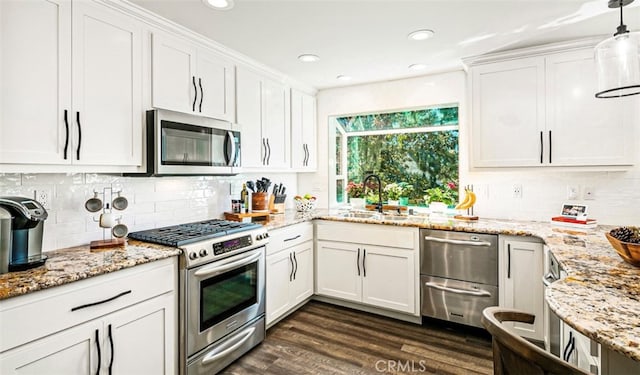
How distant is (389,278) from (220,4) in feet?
8.33

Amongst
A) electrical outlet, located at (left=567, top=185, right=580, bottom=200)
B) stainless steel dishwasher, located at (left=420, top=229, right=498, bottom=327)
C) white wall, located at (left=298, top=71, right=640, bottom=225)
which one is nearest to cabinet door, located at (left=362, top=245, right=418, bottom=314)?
stainless steel dishwasher, located at (left=420, top=229, right=498, bottom=327)

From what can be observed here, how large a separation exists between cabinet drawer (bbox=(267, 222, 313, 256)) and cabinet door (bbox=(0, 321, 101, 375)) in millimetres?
1359

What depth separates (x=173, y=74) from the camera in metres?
2.32

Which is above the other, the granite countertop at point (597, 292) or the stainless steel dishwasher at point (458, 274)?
the granite countertop at point (597, 292)

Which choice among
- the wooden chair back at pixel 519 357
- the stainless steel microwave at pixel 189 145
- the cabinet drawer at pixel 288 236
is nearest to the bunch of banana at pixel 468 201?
the cabinet drawer at pixel 288 236

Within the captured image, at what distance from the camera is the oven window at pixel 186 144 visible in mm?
2160

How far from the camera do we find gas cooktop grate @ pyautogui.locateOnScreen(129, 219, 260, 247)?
2.03 m

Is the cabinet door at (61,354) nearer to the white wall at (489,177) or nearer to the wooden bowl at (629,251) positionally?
the wooden bowl at (629,251)

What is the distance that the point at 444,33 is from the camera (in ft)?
7.98

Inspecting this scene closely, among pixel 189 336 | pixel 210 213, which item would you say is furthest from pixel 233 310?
pixel 210 213

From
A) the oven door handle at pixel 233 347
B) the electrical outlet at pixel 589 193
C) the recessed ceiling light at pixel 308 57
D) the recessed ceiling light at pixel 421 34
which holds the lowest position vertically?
the oven door handle at pixel 233 347

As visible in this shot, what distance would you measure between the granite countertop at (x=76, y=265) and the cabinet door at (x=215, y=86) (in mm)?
1140

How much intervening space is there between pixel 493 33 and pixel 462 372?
2.45 m

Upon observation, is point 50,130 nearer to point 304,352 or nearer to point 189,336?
point 189,336
